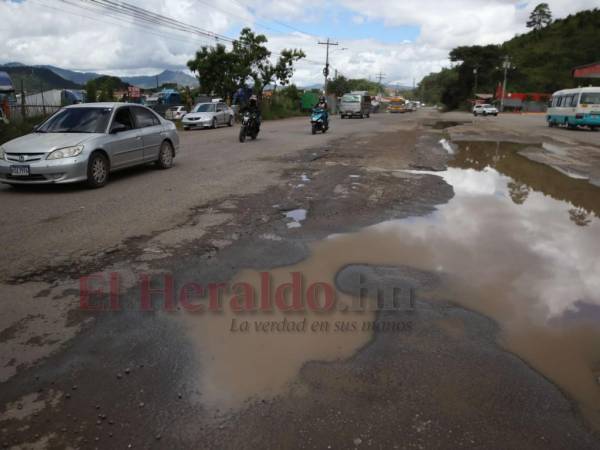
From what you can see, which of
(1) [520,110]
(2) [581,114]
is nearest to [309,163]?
→ (2) [581,114]

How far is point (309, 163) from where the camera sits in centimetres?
1245

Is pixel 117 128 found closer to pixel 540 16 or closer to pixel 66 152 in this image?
pixel 66 152

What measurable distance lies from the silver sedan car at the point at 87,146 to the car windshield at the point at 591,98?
80.5ft

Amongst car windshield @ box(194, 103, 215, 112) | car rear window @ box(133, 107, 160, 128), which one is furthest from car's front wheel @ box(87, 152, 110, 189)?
car windshield @ box(194, 103, 215, 112)

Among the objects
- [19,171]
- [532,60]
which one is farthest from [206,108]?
[532,60]

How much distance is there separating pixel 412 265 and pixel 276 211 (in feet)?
9.18

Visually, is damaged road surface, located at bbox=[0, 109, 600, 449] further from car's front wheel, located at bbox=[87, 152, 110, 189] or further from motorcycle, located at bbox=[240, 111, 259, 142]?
motorcycle, located at bbox=[240, 111, 259, 142]

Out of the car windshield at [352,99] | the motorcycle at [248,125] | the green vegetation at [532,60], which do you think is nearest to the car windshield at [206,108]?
the motorcycle at [248,125]

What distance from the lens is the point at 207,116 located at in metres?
27.2

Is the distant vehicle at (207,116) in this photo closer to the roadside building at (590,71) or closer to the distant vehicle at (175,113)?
the distant vehicle at (175,113)

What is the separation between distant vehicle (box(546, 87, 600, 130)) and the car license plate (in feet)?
91.1

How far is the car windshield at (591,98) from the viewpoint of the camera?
25.9 meters

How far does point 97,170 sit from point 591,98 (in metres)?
26.9

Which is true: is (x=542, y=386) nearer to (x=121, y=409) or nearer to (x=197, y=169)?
A: (x=121, y=409)
